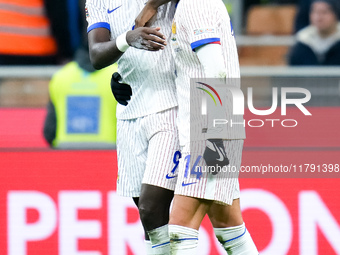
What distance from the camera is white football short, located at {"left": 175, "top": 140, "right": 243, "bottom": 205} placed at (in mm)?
3822

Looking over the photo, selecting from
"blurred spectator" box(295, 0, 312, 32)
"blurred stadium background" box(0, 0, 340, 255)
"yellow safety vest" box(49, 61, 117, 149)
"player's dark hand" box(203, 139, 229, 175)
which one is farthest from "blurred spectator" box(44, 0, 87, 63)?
"player's dark hand" box(203, 139, 229, 175)

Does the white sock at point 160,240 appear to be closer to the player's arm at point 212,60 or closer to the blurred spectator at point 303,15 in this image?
the player's arm at point 212,60

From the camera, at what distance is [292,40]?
7895 millimetres

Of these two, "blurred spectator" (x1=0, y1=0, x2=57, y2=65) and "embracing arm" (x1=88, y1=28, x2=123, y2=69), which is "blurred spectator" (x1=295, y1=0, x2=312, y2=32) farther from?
"embracing arm" (x1=88, y1=28, x2=123, y2=69)

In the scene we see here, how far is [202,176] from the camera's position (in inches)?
150

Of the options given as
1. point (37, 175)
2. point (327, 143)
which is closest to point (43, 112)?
point (37, 175)

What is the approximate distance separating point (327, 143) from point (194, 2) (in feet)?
7.96

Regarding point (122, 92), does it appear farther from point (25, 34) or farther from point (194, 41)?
point (25, 34)

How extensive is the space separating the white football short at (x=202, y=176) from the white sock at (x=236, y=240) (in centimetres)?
20

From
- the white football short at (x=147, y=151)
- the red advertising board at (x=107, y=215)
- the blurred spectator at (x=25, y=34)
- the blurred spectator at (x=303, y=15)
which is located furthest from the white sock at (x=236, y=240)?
the blurred spectator at (x=25, y=34)

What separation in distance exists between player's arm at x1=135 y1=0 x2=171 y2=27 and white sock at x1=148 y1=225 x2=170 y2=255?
999 millimetres

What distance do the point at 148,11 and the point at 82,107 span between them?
2.40m

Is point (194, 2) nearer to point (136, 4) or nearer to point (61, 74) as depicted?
point (136, 4)

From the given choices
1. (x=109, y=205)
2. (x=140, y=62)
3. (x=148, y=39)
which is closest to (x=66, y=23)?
(x=109, y=205)
